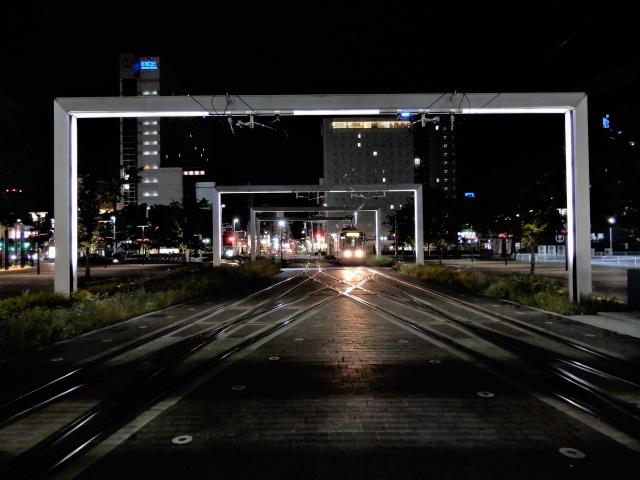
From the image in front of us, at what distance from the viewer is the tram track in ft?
15.9

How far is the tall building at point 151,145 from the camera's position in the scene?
116812 millimetres

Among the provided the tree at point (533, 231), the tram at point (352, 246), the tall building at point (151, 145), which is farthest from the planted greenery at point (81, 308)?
the tall building at point (151, 145)

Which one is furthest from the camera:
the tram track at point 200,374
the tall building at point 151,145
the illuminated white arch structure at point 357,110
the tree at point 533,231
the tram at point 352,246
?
the tall building at point 151,145

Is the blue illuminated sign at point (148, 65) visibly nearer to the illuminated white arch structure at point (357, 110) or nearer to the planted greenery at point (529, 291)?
the planted greenery at point (529, 291)

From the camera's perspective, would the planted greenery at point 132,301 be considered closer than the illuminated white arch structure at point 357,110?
Yes


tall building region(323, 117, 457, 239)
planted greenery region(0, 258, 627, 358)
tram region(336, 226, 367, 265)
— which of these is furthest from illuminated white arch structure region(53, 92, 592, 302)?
tall building region(323, 117, 457, 239)

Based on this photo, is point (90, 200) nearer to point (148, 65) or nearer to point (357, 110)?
point (357, 110)

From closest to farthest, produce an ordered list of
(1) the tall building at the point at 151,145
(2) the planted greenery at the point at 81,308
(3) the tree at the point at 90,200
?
(2) the planted greenery at the point at 81,308
(3) the tree at the point at 90,200
(1) the tall building at the point at 151,145

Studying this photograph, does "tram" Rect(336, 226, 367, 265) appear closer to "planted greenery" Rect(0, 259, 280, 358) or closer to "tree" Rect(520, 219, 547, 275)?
"tree" Rect(520, 219, 547, 275)

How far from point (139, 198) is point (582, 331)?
118m

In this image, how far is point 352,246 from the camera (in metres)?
43.8

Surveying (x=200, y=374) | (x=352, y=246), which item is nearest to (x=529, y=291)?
(x=200, y=374)

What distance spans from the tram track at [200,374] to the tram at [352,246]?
30379 mm

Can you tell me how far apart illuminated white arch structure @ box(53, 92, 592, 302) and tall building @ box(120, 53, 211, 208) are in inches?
4001
